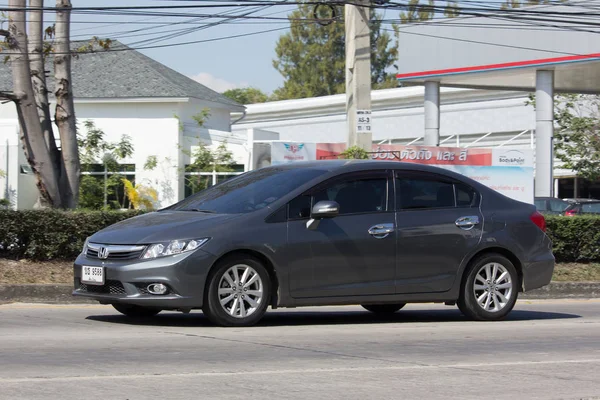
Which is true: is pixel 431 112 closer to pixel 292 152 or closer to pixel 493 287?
pixel 292 152

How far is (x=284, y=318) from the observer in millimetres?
10891

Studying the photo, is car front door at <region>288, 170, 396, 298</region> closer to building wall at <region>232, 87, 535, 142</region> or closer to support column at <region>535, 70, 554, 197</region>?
support column at <region>535, 70, 554, 197</region>

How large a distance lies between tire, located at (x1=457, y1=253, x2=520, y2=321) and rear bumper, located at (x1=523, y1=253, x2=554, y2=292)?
0.12m

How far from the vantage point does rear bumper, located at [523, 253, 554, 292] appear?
36.4 ft

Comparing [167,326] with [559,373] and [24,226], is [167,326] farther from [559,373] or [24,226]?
[24,226]

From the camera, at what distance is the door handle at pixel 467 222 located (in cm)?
1066

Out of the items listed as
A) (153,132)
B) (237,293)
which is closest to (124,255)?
(237,293)

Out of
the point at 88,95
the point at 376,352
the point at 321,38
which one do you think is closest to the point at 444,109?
the point at 88,95

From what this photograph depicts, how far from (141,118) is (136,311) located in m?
25.0

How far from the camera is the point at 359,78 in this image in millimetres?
18547

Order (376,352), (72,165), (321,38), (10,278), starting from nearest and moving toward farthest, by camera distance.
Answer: (376,352)
(10,278)
(72,165)
(321,38)

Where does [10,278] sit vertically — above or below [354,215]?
below

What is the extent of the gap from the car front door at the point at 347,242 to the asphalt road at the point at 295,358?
446 mm

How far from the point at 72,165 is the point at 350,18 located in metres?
5.83
